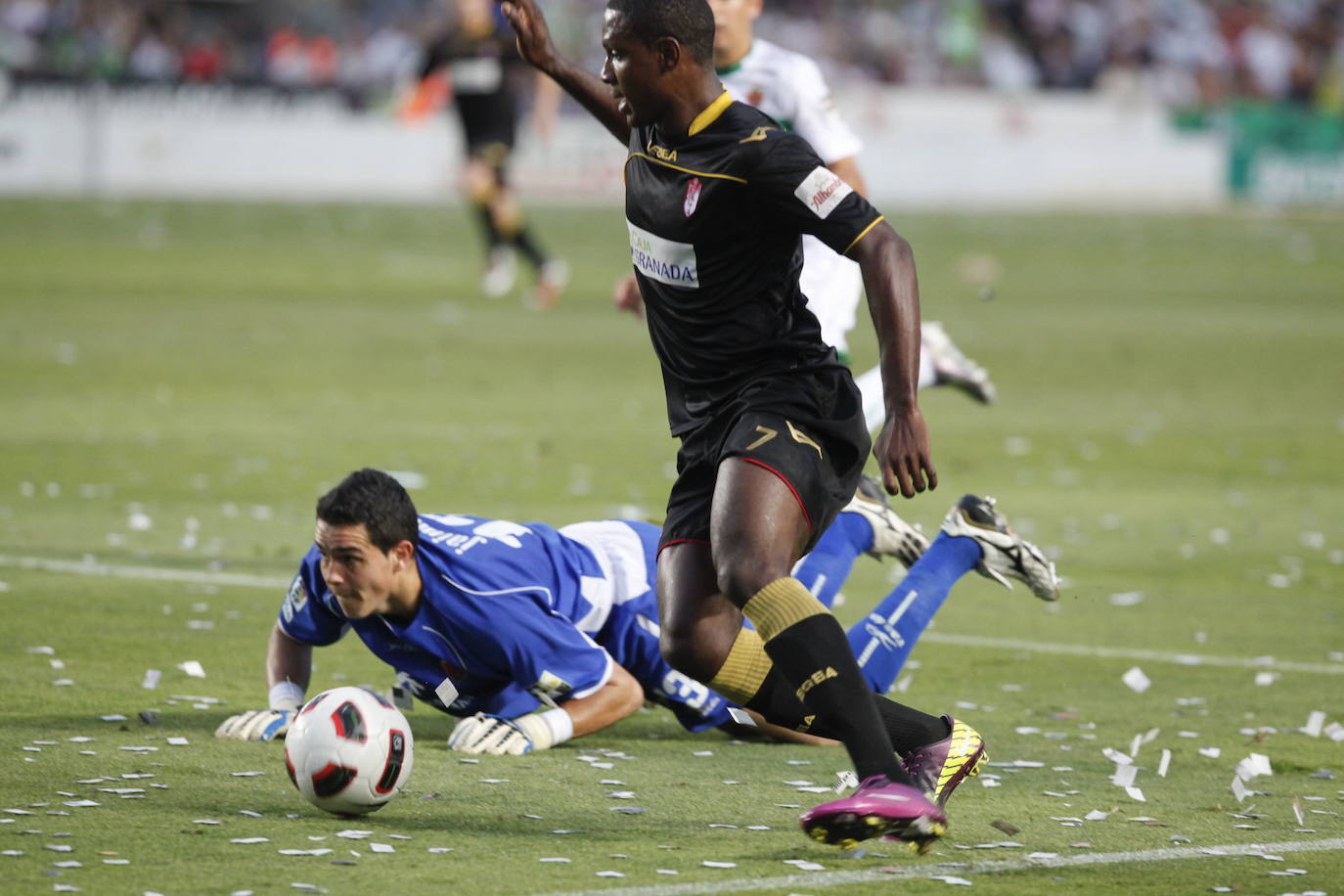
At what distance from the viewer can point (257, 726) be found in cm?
575

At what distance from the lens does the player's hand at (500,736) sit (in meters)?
5.75

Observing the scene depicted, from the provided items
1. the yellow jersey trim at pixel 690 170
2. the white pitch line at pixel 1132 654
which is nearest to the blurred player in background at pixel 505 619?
the yellow jersey trim at pixel 690 170

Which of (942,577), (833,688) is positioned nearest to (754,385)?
(833,688)

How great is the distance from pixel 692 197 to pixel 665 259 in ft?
0.62

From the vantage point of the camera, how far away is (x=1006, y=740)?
20.1 ft

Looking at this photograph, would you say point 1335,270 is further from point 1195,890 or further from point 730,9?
point 1195,890

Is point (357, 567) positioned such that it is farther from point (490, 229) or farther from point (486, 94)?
point (486, 94)

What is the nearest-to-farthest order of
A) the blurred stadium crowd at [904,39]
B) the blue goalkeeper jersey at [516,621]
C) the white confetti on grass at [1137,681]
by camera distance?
the blue goalkeeper jersey at [516,621] → the white confetti on grass at [1137,681] → the blurred stadium crowd at [904,39]

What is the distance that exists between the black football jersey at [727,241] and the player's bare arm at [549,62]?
856mm

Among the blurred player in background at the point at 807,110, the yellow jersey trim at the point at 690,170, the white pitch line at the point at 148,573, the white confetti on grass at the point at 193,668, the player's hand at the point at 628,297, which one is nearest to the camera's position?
the yellow jersey trim at the point at 690,170

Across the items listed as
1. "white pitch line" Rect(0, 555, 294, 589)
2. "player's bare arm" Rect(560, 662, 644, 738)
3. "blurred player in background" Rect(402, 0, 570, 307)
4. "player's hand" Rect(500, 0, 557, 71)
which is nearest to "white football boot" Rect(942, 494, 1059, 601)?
"player's bare arm" Rect(560, 662, 644, 738)

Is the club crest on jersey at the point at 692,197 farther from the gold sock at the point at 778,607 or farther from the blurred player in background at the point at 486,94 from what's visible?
the blurred player in background at the point at 486,94

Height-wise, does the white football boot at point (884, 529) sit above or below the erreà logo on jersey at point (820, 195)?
below

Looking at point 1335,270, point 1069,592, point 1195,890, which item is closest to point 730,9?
point 1069,592
